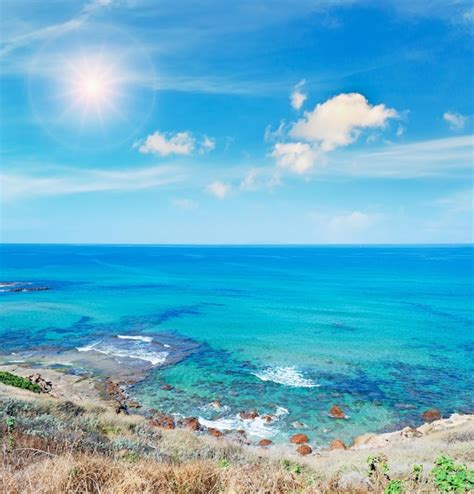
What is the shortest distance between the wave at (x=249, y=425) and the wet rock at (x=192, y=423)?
492 millimetres

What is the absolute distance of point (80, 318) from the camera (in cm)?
5166

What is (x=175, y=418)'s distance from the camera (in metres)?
24.3

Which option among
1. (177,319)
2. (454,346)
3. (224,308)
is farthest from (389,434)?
(224,308)

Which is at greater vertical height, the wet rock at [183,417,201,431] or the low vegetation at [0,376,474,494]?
the low vegetation at [0,376,474,494]

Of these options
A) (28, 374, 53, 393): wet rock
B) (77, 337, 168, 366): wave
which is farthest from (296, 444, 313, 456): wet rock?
(28, 374, 53, 393): wet rock

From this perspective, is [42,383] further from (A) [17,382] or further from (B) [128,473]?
(B) [128,473]

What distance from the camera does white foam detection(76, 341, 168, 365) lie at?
1396 inches

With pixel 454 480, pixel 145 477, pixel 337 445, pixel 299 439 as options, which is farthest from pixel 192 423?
pixel 454 480

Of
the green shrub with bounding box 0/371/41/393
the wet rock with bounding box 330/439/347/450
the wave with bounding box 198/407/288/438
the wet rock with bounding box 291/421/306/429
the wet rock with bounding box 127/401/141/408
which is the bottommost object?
the wave with bounding box 198/407/288/438

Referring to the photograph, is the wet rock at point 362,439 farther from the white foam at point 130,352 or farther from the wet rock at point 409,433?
the white foam at point 130,352

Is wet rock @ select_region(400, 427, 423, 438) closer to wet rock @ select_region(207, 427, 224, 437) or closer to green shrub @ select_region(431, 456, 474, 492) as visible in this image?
wet rock @ select_region(207, 427, 224, 437)

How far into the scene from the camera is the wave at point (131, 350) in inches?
1407

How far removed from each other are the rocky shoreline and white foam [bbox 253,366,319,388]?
4666 mm

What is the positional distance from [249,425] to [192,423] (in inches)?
152
